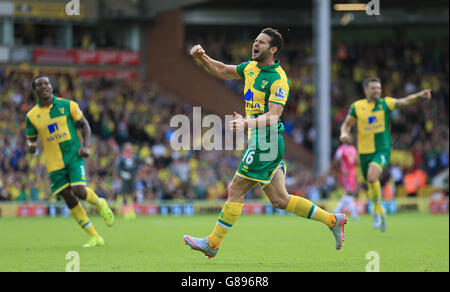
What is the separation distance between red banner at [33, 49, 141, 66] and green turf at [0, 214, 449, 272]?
19.5 m

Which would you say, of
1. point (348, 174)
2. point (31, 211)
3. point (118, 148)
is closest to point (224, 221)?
point (348, 174)

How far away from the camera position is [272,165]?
9.71 m

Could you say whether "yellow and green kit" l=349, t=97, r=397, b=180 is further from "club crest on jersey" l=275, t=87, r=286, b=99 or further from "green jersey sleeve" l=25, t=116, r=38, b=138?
"club crest on jersey" l=275, t=87, r=286, b=99

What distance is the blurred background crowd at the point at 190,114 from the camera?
27.9 metres

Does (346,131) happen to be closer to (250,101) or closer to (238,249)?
(238,249)

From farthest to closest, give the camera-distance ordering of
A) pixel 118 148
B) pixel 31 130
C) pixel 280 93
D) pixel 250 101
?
pixel 118 148
pixel 31 130
pixel 250 101
pixel 280 93

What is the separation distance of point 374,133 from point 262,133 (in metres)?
6.64

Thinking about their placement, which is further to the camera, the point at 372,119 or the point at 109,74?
the point at 109,74

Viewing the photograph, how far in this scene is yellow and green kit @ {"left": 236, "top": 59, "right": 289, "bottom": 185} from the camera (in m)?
9.55

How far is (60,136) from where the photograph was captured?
1259cm

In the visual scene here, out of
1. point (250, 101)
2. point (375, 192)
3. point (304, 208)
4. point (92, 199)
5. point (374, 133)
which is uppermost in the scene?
point (250, 101)
